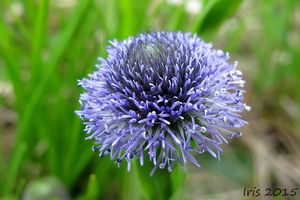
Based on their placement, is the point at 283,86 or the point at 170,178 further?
the point at 283,86

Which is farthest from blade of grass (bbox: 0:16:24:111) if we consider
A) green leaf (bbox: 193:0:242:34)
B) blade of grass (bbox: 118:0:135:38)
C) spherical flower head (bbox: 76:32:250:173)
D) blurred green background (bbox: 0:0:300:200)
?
green leaf (bbox: 193:0:242:34)

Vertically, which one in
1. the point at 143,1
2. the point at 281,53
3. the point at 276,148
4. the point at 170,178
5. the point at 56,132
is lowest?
the point at 170,178


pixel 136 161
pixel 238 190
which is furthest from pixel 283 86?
pixel 136 161

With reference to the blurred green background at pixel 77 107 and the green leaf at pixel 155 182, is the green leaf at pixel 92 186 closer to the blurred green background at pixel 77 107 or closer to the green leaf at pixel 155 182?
the blurred green background at pixel 77 107

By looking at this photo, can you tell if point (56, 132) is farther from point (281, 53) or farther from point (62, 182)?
point (281, 53)

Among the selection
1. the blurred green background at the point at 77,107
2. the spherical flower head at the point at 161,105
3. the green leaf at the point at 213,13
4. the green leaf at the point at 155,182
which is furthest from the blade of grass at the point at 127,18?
the green leaf at the point at 155,182

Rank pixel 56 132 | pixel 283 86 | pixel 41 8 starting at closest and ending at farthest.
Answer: pixel 41 8 < pixel 56 132 < pixel 283 86
